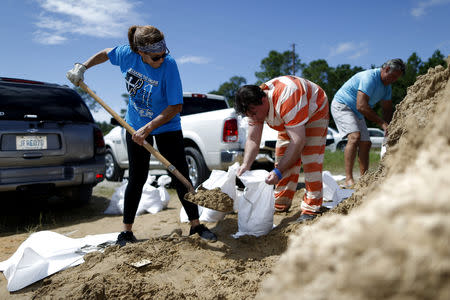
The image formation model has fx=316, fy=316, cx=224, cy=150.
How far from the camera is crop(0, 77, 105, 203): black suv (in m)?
3.82

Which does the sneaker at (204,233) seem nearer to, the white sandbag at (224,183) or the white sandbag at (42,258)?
the white sandbag at (224,183)

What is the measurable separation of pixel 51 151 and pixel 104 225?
46.9 inches

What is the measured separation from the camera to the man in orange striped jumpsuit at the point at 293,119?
2.77 meters

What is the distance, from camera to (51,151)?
412cm

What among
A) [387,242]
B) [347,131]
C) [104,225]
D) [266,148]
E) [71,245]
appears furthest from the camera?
[266,148]

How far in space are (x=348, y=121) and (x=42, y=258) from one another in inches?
166

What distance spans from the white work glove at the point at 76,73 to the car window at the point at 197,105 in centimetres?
345

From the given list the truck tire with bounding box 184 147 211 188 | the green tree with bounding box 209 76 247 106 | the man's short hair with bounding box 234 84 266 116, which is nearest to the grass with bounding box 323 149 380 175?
the truck tire with bounding box 184 147 211 188

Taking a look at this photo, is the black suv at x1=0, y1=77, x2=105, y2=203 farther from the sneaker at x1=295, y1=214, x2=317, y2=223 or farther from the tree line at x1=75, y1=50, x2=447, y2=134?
the tree line at x1=75, y1=50, x2=447, y2=134

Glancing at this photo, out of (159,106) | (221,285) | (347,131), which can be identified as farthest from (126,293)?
(347,131)

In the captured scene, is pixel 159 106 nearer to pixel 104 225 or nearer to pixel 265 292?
pixel 104 225

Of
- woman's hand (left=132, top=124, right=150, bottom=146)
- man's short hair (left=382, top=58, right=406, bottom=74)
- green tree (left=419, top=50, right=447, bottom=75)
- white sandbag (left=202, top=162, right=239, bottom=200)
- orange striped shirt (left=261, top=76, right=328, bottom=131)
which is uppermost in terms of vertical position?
green tree (left=419, top=50, right=447, bottom=75)

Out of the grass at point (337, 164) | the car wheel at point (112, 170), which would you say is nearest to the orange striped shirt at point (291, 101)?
the grass at point (337, 164)

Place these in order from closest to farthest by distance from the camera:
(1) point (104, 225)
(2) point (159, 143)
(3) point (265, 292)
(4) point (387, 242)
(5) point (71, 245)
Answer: (4) point (387, 242)
(3) point (265, 292)
(5) point (71, 245)
(2) point (159, 143)
(1) point (104, 225)
